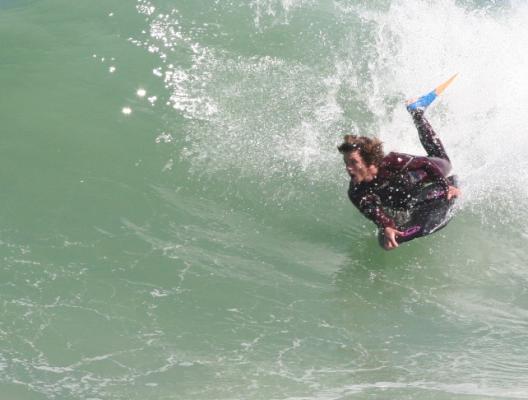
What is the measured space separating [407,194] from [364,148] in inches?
37.4

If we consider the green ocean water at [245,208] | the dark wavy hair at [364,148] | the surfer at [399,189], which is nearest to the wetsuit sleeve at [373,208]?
the surfer at [399,189]

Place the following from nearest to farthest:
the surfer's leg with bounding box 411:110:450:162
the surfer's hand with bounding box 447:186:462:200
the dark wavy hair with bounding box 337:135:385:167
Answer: the dark wavy hair with bounding box 337:135:385:167 < the surfer's hand with bounding box 447:186:462:200 < the surfer's leg with bounding box 411:110:450:162

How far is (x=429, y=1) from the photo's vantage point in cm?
1372

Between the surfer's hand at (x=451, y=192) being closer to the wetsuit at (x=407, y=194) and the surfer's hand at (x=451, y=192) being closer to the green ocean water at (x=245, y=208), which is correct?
the wetsuit at (x=407, y=194)

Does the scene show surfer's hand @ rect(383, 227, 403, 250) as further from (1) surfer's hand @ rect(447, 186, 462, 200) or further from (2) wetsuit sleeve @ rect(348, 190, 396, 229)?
(1) surfer's hand @ rect(447, 186, 462, 200)

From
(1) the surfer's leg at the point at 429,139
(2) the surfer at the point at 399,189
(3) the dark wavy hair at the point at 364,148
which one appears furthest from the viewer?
(1) the surfer's leg at the point at 429,139

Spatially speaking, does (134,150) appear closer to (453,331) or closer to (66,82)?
(66,82)

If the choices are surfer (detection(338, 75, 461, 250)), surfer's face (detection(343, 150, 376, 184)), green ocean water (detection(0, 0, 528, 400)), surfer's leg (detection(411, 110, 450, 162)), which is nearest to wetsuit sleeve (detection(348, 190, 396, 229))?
surfer (detection(338, 75, 461, 250))

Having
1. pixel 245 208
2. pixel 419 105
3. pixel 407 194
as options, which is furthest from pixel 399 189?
pixel 245 208

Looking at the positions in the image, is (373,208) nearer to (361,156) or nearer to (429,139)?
(361,156)

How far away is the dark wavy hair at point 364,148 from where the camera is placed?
258 inches

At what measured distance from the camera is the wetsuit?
7004 mm

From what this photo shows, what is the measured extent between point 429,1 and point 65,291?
9.96 m

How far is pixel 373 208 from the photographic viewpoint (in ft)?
22.9
